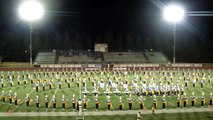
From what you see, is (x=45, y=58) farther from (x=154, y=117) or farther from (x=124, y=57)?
(x=154, y=117)

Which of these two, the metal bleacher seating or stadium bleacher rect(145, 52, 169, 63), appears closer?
the metal bleacher seating

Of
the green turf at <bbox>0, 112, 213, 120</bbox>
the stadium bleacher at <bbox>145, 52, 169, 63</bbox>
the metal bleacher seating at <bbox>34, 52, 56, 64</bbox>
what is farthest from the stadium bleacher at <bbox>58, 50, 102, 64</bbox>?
the green turf at <bbox>0, 112, 213, 120</bbox>

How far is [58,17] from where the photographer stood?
212 feet

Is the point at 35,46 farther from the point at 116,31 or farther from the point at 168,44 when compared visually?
the point at 168,44

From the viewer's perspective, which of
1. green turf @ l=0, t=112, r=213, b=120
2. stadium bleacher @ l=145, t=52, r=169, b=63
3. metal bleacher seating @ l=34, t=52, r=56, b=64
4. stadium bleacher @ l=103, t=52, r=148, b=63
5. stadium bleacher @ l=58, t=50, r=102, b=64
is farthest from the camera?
stadium bleacher @ l=145, t=52, r=169, b=63

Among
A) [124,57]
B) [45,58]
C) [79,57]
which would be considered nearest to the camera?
[45,58]

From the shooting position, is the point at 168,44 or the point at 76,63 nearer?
the point at 76,63

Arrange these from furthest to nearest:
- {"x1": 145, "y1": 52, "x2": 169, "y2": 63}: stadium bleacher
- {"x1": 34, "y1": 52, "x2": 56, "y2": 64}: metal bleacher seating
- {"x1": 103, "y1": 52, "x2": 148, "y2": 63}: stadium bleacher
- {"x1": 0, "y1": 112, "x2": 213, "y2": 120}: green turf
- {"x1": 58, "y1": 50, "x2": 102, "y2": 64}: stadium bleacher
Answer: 1. {"x1": 145, "y1": 52, "x2": 169, "y2": 63}: stadium bleacher
2. {"x1": 103, "y1": 52, "x2": 148, "y2": 63}: stadium bleacher
3. {"x1": 58, "y1": 50, "x2": 102, "y2": 64}: stadium bleacher
4. {"x1": 34, "y1": 52, "x2": 56, "y2": 64}: metal bleacher seating
5. {"x1": 0, "y1": 112, "x2": 213, "y2": 120}: green turf

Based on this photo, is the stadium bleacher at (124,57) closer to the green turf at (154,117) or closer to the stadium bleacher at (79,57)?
the stadium bleacher at (79,57)

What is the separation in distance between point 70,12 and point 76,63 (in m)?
14.7

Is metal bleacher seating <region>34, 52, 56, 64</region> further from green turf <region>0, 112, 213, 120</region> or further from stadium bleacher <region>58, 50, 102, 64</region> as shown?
green turf <region>0, 112, 213, 120</region>

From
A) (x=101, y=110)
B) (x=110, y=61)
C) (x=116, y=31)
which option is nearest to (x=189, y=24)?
(x=116, y=31)

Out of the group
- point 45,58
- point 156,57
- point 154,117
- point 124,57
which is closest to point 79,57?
point 45,58

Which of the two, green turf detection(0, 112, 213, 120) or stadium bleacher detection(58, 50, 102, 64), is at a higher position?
stadium bleacher detection(58, 50, 102, 64)
